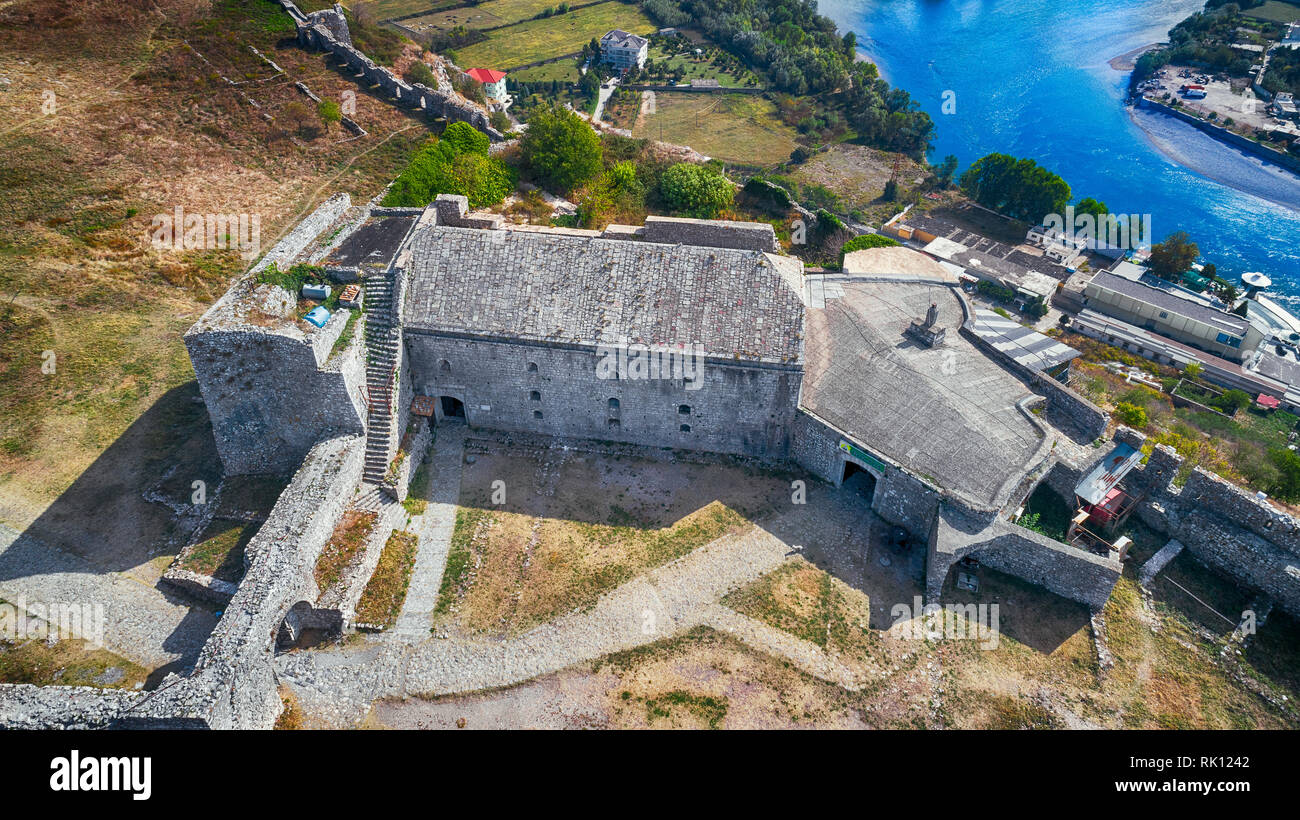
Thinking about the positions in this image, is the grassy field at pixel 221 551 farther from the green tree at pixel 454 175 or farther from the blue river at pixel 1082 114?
the blue river at pixel 1082 114

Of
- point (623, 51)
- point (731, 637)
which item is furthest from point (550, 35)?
point (731, 637)

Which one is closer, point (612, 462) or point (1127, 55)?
point (612, 462)

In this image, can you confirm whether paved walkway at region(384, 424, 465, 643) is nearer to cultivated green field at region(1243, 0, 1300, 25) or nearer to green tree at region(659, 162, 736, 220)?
green tree at region(659, 162, 736, 220)

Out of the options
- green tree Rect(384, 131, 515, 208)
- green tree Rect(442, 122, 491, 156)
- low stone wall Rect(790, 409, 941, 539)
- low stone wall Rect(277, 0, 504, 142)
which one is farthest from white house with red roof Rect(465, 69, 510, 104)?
low stone wall Rect(790, 409, 941, 539)

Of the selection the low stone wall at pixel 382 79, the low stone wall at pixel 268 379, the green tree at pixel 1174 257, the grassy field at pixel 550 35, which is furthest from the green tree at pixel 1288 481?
the grassy field at pixel 550 35

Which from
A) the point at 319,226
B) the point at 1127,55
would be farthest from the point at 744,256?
the point at 1127,55

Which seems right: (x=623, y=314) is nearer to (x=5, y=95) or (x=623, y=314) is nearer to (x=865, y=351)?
(x=865, y=351)
